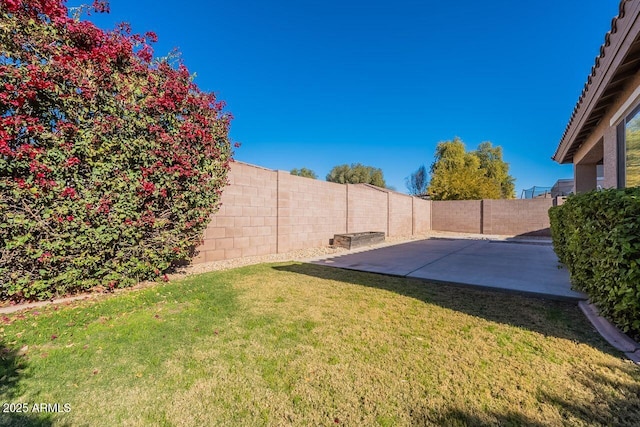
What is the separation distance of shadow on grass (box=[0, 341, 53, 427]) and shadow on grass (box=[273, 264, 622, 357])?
434cm

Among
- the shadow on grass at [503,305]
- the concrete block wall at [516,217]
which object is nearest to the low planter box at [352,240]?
the shadow on grass at [503,305]

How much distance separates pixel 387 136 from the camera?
26453 millimetres

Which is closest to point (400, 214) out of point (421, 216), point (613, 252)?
point (421, 216)

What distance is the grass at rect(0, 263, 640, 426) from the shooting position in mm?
1940

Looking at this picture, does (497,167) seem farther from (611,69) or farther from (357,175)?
(611,69)

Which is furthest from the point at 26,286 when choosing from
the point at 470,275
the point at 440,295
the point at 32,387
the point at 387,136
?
the point at 387,136

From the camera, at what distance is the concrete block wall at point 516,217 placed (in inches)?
718

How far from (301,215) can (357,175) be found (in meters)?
35.5

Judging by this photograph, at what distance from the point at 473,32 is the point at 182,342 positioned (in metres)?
15.3

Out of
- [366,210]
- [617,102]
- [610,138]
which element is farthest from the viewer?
[366,210]

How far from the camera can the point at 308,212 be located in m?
10.6

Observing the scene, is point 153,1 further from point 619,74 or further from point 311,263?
point 619,74

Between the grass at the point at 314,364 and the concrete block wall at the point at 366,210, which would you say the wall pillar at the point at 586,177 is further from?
the concrete block wall at the point at 366,210

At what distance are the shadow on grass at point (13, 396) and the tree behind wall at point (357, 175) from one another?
139 feet
